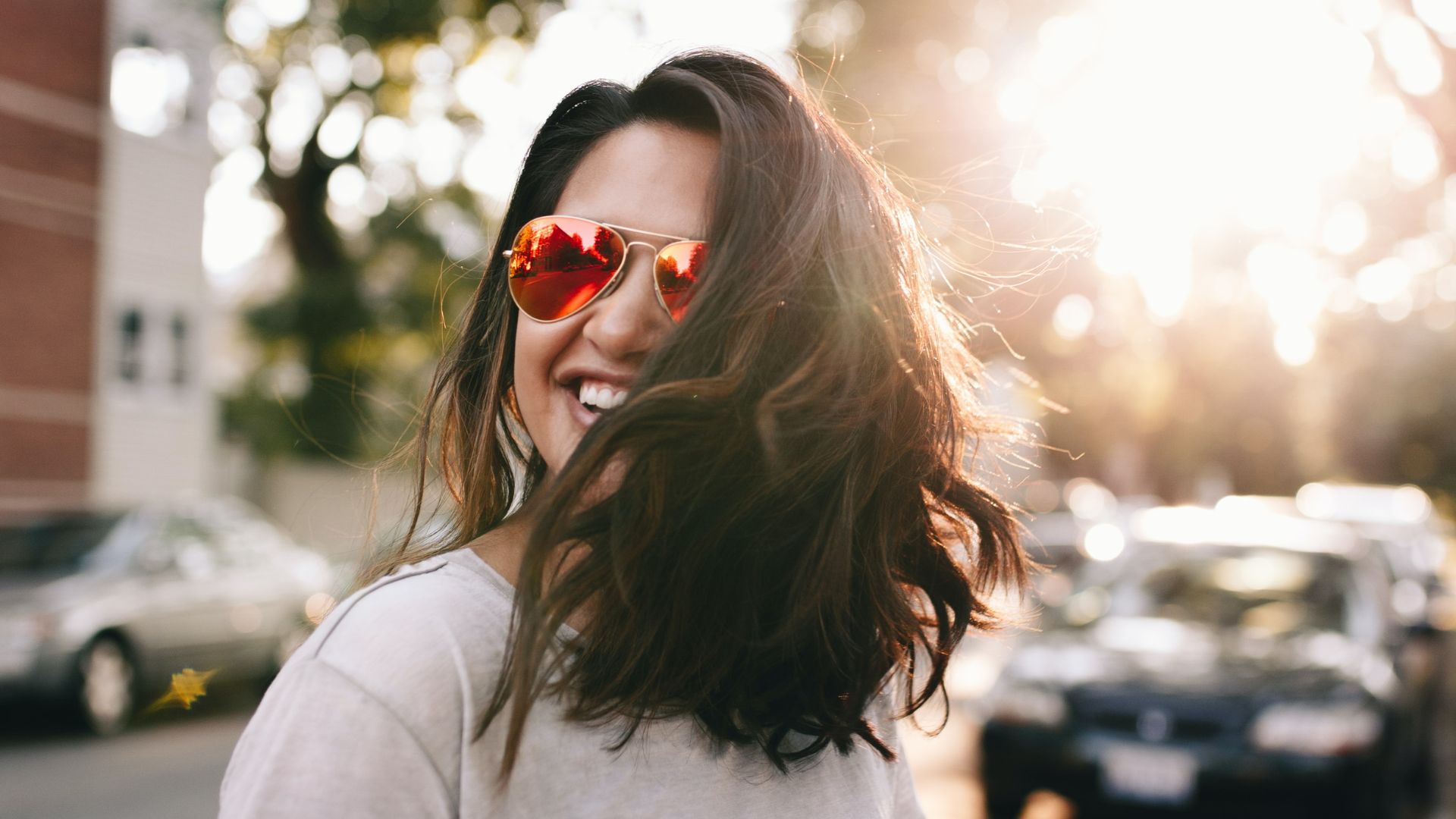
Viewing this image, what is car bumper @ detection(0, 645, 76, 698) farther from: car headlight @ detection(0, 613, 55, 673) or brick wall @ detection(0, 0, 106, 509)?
brick wall @ detection(0, 0, 106, 509)

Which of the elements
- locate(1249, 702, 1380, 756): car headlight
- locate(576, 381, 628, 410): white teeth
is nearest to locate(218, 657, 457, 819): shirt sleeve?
locate(576, 381, 628, 410): white teeth

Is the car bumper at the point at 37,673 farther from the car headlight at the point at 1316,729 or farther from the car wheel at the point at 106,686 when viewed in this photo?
the car headlight at the point at 1316,729

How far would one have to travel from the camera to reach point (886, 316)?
1.64 meters

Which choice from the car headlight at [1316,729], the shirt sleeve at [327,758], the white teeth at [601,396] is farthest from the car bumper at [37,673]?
the shirt sleeve at [327,758]

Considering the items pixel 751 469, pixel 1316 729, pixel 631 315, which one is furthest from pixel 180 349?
pixel 751 469

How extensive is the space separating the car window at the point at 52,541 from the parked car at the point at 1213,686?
7.21 metres

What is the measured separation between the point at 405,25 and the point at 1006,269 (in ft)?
54.7

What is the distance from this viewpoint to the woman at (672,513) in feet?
3.93

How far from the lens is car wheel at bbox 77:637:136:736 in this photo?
9414 mm

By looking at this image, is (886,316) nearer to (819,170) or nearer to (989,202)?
(819,170)

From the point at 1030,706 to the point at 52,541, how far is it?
25.5 ft

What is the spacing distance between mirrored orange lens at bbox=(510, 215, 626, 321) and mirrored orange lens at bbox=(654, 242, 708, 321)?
0.06 meters

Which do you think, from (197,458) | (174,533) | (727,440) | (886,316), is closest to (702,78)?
(886,316)

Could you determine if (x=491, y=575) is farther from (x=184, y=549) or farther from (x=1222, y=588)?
(x=184, y=549)
